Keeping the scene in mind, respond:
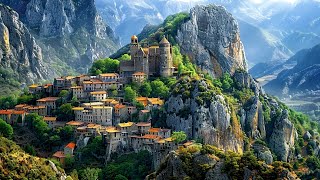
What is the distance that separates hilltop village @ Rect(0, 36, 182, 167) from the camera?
99.4 metres

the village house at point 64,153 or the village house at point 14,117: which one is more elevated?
the village house at point 14,117

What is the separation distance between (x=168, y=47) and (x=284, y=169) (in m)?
70.8

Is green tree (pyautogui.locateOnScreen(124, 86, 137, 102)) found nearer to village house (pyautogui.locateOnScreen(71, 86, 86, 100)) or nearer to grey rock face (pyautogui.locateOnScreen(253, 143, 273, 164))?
village house (pyautogui.locateOnScreen(71, 86, 86, 100))

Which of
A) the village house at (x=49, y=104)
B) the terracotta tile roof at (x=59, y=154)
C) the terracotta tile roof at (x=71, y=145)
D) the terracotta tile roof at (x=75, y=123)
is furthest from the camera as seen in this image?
the village house at (x=49, y=104)

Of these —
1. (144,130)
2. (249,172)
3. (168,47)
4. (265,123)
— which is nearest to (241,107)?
(265,123)

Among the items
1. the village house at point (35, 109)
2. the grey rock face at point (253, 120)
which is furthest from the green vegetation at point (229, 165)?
the grey rock face at point (253, 120)

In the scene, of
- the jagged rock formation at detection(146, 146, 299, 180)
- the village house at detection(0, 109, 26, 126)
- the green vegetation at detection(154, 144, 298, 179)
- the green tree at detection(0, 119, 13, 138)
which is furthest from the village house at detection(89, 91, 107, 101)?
the green vegetation at detection(154, 144, 298, 179)

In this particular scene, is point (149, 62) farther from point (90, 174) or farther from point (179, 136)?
point (90, 174)

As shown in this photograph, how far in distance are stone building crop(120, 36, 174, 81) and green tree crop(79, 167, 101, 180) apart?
29959 millimetres

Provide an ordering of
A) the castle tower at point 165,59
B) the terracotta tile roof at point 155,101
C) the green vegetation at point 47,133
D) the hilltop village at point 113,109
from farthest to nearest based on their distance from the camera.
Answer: the castle tower at point 165,59 < the terracotta tile roof at point 155,101 < the green vegetation at point 47,133 < the hilltop village at point 113,109

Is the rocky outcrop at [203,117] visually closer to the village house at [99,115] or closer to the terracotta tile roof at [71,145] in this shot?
the village house at [99,115]

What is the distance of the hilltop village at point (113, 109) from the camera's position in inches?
3915

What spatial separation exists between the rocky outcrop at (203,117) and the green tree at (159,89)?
14.0 feet

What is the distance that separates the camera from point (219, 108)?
356ft
